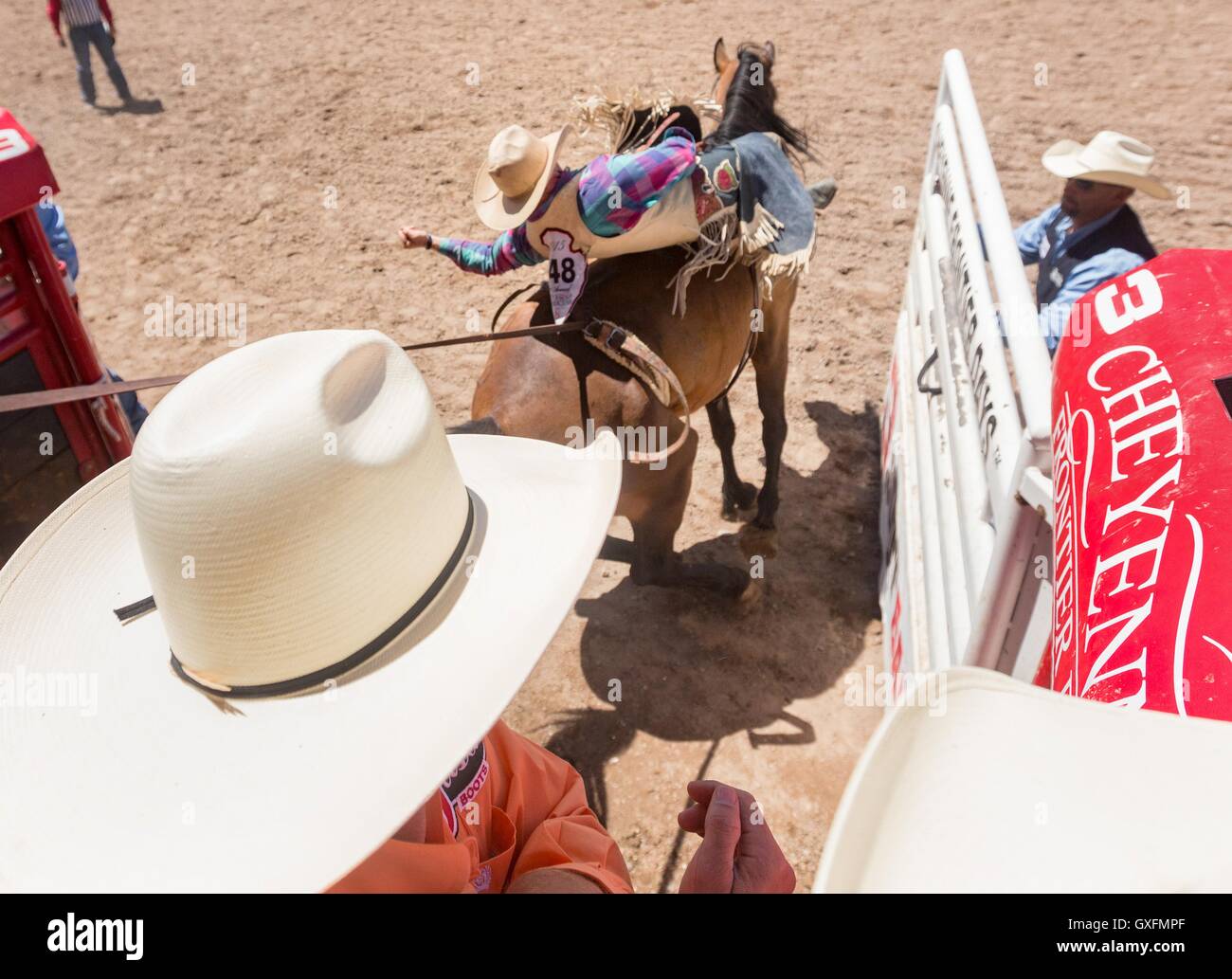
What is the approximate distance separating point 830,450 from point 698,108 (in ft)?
5.30

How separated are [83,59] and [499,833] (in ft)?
26.2

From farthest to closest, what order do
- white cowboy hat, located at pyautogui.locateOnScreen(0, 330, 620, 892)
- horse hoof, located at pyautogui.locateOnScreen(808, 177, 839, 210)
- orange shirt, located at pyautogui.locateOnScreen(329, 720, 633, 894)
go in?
horse hoof, located at pyautogui.locateOnScreen(808, 177, 839, 210), orange shirt, located at pyautogui.locateOnScreen(329, 720, 633, 894), white cowboy hat, located at pyautogui.locateOnScreen(0, 330, 620, 892)

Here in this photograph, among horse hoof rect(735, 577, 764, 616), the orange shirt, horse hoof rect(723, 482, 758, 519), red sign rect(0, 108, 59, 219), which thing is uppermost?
red sign rect(0, 108, 59, 219)

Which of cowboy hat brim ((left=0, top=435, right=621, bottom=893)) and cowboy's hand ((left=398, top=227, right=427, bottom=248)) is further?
cowboy's hand ((left=398, top=227, right=427, bottom=248))

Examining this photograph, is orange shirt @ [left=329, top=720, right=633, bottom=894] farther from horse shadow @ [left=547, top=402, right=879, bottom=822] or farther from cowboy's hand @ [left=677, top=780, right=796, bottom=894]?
horse shadow @ [left=547, top=402, right=879, bottom=822]

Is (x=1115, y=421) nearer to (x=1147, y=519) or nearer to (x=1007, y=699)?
(x=1147, y=519)

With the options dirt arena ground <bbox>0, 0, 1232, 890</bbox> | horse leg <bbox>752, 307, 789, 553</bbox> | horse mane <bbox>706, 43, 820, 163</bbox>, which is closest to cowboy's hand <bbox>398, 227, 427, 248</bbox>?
horse mane <bbox>706, 43, 820, 163</bbox>

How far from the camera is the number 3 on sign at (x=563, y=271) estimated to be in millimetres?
2334

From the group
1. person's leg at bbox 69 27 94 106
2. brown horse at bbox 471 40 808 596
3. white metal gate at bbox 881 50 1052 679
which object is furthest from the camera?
person's leg at bbox 69 27 94 106

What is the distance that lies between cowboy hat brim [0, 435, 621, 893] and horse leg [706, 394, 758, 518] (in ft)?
7.79

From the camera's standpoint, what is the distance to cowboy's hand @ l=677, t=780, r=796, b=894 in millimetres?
1043

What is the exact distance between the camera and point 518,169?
2156 mm

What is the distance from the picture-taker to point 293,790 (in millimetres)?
911

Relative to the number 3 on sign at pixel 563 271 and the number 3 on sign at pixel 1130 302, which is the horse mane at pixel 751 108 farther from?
the number 3 on sign at pixel 1130 302
